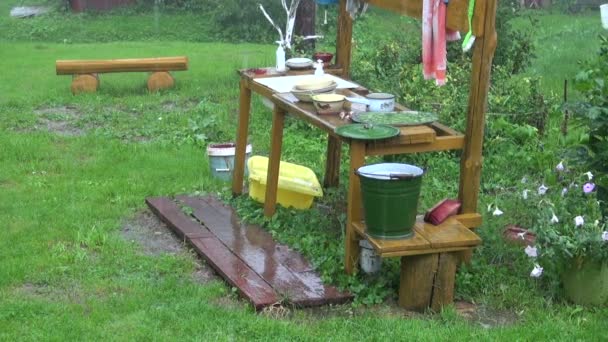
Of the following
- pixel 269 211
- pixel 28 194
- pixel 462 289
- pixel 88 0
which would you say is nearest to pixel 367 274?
pixel 462 289

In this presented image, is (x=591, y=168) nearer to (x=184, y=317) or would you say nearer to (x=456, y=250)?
(x=456, y=250)

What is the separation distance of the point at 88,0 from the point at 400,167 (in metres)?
17.7

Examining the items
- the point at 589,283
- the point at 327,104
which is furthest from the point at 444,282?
the point at 327,104

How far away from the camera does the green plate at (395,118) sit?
5.72 m

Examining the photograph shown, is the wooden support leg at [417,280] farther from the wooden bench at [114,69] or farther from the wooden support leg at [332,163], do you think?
the wooden bench at [114,69]

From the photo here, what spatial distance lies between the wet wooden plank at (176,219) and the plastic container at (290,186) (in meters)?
0.60

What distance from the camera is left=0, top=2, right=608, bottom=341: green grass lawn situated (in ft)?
16.8

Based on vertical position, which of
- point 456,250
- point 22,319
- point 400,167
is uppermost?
point 400,167

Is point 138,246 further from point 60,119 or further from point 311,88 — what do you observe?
point 60,119

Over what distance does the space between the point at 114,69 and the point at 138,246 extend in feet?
19.8

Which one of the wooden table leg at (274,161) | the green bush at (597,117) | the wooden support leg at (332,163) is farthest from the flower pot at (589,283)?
the wooden support leg at (332,163)

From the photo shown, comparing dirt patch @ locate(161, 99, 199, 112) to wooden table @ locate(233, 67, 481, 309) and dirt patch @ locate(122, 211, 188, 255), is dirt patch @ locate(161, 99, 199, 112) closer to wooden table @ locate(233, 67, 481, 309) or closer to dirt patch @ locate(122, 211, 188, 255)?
dirt patch @ locate(122, 211, 188, 255)

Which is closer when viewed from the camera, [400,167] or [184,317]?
[184,317]

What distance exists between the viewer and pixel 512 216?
6660 mm
